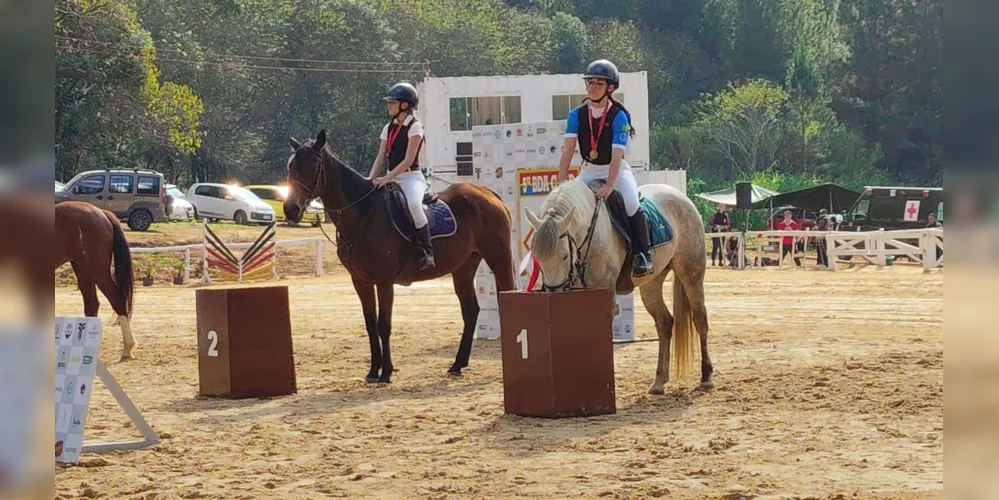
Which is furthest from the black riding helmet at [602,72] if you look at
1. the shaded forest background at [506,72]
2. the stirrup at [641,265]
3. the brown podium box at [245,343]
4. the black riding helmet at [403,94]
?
the shaded forest background at [506,72]

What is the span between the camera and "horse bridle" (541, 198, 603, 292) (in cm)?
897

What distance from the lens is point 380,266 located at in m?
11.2

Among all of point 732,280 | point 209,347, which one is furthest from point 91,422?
point 732,280

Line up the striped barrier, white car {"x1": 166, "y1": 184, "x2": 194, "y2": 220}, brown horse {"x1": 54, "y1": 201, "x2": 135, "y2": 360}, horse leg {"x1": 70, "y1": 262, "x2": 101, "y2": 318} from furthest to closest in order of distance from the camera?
white car {"x1": 166, "y1": 184, "x2": 194, "y2": 220}, the striped barrier, brown horse {"x1": 54, "y1": 201, "x2": 135, "y2": 360}, horse leg {"x1": 70, "y1": 262, "x2": 101, "y2": 318}

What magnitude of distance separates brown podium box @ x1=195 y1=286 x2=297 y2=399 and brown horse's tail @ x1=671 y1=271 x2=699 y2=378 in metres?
3.25

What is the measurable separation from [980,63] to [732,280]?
24958 mm

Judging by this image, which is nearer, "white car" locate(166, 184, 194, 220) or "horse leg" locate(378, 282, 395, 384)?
"horse leg" locate(378, 282, 395, 384)

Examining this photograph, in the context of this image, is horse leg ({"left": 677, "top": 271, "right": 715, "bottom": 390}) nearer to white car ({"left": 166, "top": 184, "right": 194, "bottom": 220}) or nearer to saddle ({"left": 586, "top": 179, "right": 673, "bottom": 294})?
saddle ({"left": 586, "top": 179, "right": 673, "bottom": 294})

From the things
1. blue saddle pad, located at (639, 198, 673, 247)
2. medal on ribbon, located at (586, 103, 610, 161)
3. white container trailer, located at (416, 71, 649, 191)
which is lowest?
blue saddle pad, located at (639, 198, 673, 247)

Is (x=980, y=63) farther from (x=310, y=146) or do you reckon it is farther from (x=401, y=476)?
(x=310, y=146)

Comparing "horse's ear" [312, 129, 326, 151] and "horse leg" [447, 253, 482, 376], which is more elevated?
"horse's ear" [312, 129, 326, 151]

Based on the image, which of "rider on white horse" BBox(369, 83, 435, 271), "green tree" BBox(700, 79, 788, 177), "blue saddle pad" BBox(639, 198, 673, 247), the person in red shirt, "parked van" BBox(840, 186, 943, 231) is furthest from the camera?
"green tree" BBox(700, 79, 788, 177)

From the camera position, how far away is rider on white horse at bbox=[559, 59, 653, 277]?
30.5ft

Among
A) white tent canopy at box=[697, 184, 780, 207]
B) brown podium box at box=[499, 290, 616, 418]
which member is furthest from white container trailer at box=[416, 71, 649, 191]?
white tent canopy at box=[697, 184, 780, 207]
